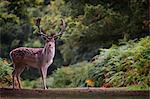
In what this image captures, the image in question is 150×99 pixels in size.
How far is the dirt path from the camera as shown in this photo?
4.41m

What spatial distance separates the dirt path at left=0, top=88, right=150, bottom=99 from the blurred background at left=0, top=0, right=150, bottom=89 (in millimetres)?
699

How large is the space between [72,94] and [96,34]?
2.71 metres

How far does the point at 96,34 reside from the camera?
7043 mm

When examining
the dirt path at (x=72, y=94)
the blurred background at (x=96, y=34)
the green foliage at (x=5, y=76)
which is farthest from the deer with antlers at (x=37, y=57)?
the blurred background at (x=96, y=34)

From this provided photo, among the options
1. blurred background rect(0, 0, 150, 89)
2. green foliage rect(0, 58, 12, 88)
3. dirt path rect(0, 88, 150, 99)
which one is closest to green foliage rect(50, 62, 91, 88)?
blurred background rect(0, 0, 150, 89)

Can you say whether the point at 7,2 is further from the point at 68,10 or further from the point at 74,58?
the point at 74,58

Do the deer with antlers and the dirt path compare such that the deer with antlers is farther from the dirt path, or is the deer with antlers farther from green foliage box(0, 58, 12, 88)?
green foliage box(0, 58, 12, 88)

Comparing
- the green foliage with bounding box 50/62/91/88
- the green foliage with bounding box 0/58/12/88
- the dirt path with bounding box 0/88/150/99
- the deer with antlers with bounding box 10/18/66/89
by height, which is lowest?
the green foliage with bounding box 50/62/91/88

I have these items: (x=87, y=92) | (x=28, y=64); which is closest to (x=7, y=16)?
(x=28, y=64)

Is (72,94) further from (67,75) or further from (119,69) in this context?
(67,75)

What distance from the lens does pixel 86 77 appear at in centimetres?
646

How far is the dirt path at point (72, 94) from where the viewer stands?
174 inches

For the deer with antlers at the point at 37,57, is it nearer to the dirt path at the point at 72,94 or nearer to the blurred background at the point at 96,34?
the dirt path at the point at 72,94

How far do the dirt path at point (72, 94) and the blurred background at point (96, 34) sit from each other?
0.70 metres
